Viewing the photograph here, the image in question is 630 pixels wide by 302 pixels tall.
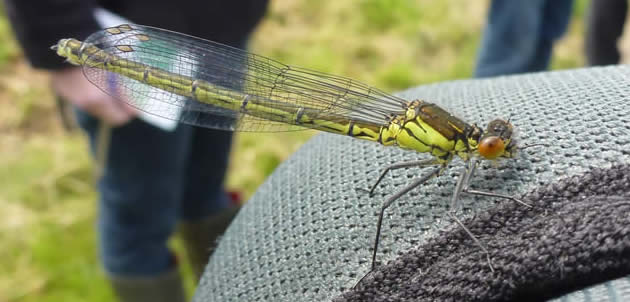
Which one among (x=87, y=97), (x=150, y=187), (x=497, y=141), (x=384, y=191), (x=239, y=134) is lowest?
(x=239, y=134)

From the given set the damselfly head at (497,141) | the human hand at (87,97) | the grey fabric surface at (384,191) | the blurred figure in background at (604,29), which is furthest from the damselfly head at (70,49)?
the blurred figure in background at (604,29)

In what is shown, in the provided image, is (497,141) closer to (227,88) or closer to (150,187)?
Result: (227,88)

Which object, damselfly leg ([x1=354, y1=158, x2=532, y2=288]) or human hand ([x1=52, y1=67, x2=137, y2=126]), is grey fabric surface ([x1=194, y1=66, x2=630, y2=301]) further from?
human hand ([x1=52, y1=67, x2=137, y2=126])

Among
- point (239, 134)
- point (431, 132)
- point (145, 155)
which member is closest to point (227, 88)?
point (431, 132)

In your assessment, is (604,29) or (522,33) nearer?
(604,29)

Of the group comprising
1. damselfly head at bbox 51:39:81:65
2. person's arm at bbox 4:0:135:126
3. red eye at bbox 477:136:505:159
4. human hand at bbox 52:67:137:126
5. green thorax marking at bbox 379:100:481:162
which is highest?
red eye at bbox 477:136:505:159

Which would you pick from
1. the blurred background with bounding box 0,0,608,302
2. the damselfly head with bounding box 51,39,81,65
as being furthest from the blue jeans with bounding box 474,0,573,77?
the damselfly head with bounding box 51,39,81,65
